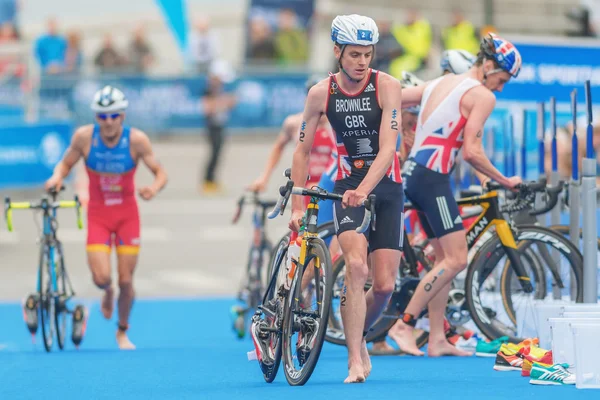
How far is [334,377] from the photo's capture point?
10.4 meters

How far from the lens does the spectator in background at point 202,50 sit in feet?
96.4

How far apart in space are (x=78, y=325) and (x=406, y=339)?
327 centimetres

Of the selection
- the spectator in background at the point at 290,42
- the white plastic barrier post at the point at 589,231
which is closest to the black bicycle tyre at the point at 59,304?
the white plastic barrier post at the point at 589,231

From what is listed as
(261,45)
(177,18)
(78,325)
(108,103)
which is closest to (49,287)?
(78,325)

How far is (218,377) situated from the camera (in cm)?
1064

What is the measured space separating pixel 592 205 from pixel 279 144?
4497 millimetres

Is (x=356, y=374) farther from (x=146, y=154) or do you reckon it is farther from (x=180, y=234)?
(x=180, y=234)

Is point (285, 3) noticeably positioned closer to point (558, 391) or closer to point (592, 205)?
point (592, 205)

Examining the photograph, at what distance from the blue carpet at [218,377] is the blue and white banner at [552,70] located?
499cm

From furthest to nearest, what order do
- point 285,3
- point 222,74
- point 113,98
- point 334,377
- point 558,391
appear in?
point 285,3 < point 222,74 < point 113,98 < point 334,377 < point 558,391

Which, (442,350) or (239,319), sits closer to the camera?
(442,350)

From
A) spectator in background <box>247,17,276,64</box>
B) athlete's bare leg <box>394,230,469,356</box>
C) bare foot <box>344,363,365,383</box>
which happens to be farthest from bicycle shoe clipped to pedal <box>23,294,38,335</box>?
spectator in background <box>247,17,276,64</box>

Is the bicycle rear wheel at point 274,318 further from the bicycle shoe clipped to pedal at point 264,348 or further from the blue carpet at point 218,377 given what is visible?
the blue carpet at point 218,377

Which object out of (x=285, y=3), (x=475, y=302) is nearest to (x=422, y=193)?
(x=475, y=302)
